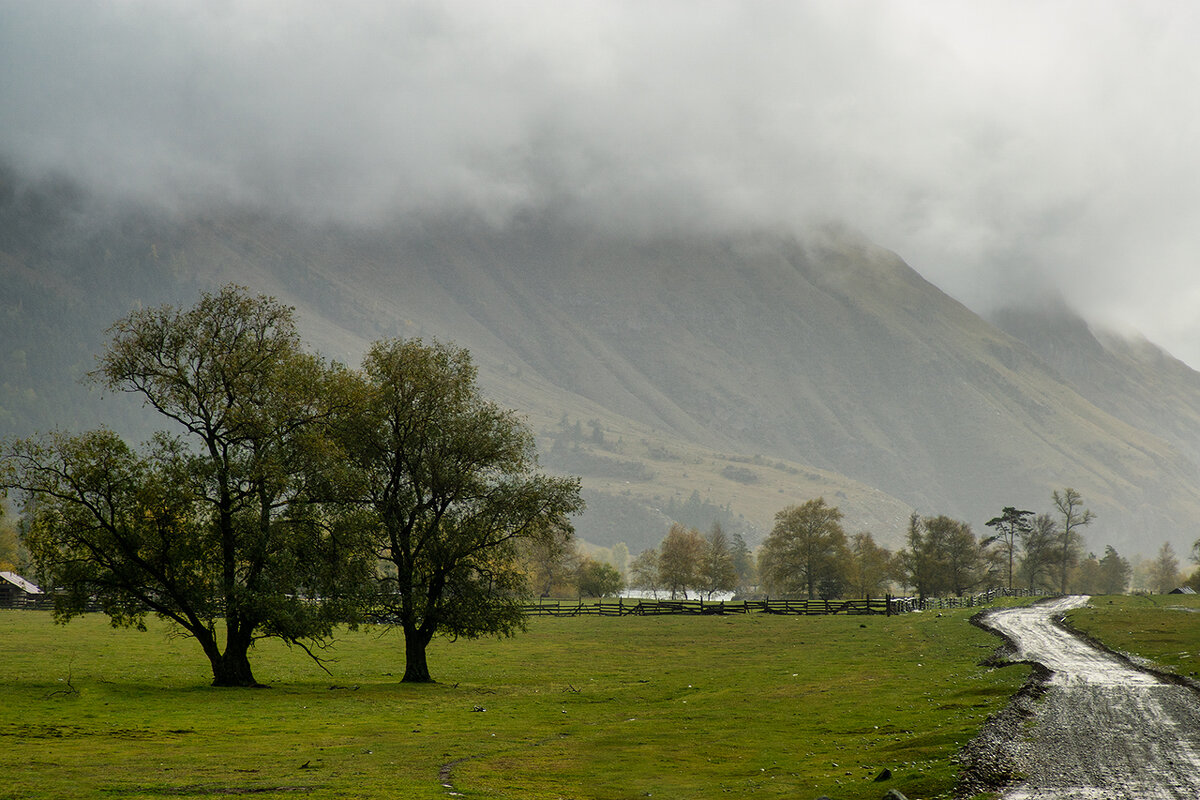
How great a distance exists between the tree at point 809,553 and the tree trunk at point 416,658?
10683 centimetres

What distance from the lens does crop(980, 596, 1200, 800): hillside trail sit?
2094 centimetres

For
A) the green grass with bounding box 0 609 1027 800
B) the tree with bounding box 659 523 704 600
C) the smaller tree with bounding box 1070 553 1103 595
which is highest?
the tree with bounding box 659 523 704 600

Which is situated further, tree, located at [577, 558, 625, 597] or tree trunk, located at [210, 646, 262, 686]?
tree, located at [577, 558, 625, 597]

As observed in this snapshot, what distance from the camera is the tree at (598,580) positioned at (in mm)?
180125

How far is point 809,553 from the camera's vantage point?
493ft

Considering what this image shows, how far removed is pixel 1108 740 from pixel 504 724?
19.3m

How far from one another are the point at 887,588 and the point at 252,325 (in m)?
151

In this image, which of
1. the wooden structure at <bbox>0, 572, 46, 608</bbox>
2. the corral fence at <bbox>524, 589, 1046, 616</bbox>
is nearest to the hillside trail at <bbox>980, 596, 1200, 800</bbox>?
the corral fence at <bbox>524, 589, 1046, 616</bbox>

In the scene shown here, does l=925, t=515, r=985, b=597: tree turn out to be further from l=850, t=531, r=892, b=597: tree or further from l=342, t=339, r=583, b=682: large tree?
l=342, t=339, r=583, b=682: large tree

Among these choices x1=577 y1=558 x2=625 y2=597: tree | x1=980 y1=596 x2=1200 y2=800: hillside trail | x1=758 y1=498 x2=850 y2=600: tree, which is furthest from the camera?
x1=577 y1=558 x2=625 y2=597: tree

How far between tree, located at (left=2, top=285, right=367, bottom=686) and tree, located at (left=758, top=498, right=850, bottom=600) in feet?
375

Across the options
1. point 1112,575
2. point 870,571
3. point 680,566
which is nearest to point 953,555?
point 870,571

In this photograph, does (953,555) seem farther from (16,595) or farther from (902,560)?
(16,595)

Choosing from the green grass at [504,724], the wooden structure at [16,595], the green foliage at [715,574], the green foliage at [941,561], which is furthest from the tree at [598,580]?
the green grass at [504,724]
